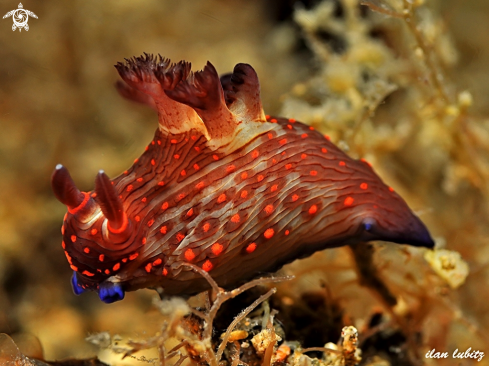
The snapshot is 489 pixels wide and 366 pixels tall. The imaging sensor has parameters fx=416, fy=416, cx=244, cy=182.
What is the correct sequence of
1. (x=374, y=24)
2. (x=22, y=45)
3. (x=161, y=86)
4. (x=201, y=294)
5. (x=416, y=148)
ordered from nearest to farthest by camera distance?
(x=161, y=86), (x=201, y=294), (x=22, y=45), (x=374, y=24), (x=416, y=148)

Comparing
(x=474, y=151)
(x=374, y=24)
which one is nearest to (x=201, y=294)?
(x=474, y=151)

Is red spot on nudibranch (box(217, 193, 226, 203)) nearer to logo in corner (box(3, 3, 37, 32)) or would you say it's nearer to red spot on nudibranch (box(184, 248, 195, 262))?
red spot on nudibranch (box(184, 248, 195, 262))

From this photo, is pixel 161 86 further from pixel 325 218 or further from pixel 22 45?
pixel 22 45

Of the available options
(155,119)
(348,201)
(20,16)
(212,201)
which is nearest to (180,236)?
(212,201)

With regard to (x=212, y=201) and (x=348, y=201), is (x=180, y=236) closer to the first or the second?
(x=212, y=201)

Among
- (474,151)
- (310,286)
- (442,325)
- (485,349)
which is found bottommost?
(485,349)

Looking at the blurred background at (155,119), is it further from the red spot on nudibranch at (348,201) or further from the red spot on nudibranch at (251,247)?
the red spot on nudibranch at (251,247)

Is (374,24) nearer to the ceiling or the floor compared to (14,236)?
nearer to the ceiling

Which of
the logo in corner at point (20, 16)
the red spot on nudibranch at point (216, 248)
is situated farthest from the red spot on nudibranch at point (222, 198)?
the logo in corner at point (20, 16)
